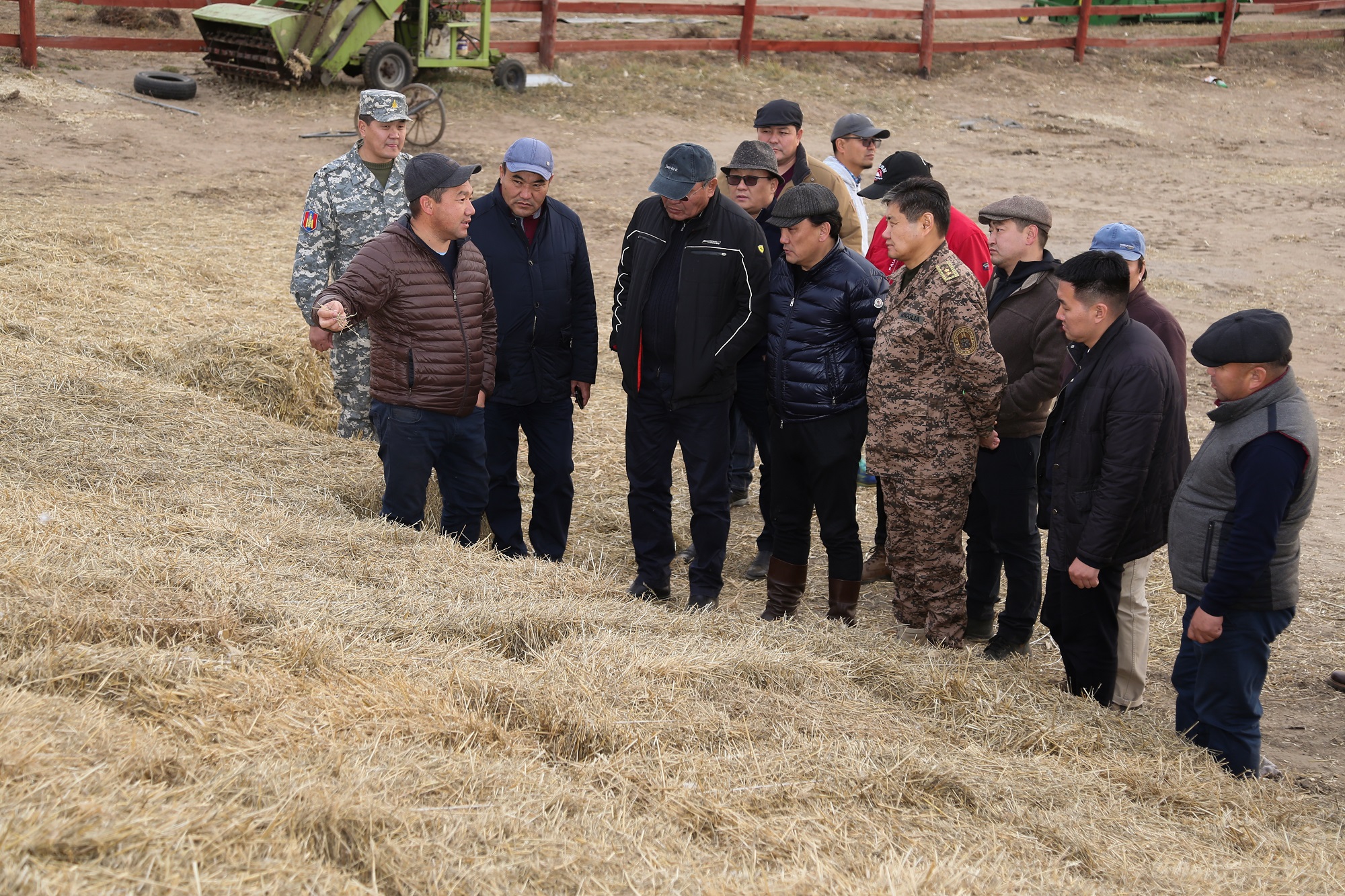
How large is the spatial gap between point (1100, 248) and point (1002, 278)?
410 mm

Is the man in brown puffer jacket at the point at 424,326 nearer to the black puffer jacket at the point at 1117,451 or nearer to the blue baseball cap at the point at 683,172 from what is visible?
the blue baseball cap at the point at 683,172

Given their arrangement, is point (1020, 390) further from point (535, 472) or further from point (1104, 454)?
point (535, 472)

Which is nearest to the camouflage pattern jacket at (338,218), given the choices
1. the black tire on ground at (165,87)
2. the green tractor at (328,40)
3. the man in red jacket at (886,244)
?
the man in red jacket at (886,244)

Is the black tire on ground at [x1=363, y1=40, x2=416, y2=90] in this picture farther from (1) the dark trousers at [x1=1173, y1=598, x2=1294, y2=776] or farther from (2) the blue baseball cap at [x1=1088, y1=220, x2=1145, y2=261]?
(1) the dark trousers at [x1=1173, y1=598, x2=1294, y2=776]

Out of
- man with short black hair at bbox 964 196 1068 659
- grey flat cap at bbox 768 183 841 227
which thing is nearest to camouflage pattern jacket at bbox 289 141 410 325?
grey flat cap at bbox 768 183 841 227

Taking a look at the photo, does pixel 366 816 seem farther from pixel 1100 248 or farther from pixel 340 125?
pixel 340 125

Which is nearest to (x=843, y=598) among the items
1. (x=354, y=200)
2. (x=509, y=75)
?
(x=354, y=200)

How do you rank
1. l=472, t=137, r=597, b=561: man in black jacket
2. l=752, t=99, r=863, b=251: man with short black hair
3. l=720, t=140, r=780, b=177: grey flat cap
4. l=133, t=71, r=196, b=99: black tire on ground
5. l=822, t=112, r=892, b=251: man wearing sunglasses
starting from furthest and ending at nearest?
l=133, t=71, r=196, b=99: black tire on ground, l=822, t=112, r=892, b=251: man wearing sunglasses, l=752, t=99, r=863, b=251: man with short black hair, l=720, t=140, r=780, b=177: grey flat cap, l=472, t=137, r=597, b=561: man in black jacket

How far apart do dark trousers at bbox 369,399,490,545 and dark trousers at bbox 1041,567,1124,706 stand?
7.77 feet

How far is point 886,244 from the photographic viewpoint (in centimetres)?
506

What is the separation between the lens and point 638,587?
533 cm

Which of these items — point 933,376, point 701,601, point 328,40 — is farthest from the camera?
point 328,40

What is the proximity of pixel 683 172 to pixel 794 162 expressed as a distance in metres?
1.60

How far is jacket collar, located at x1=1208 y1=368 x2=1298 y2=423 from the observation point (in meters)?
3.63
